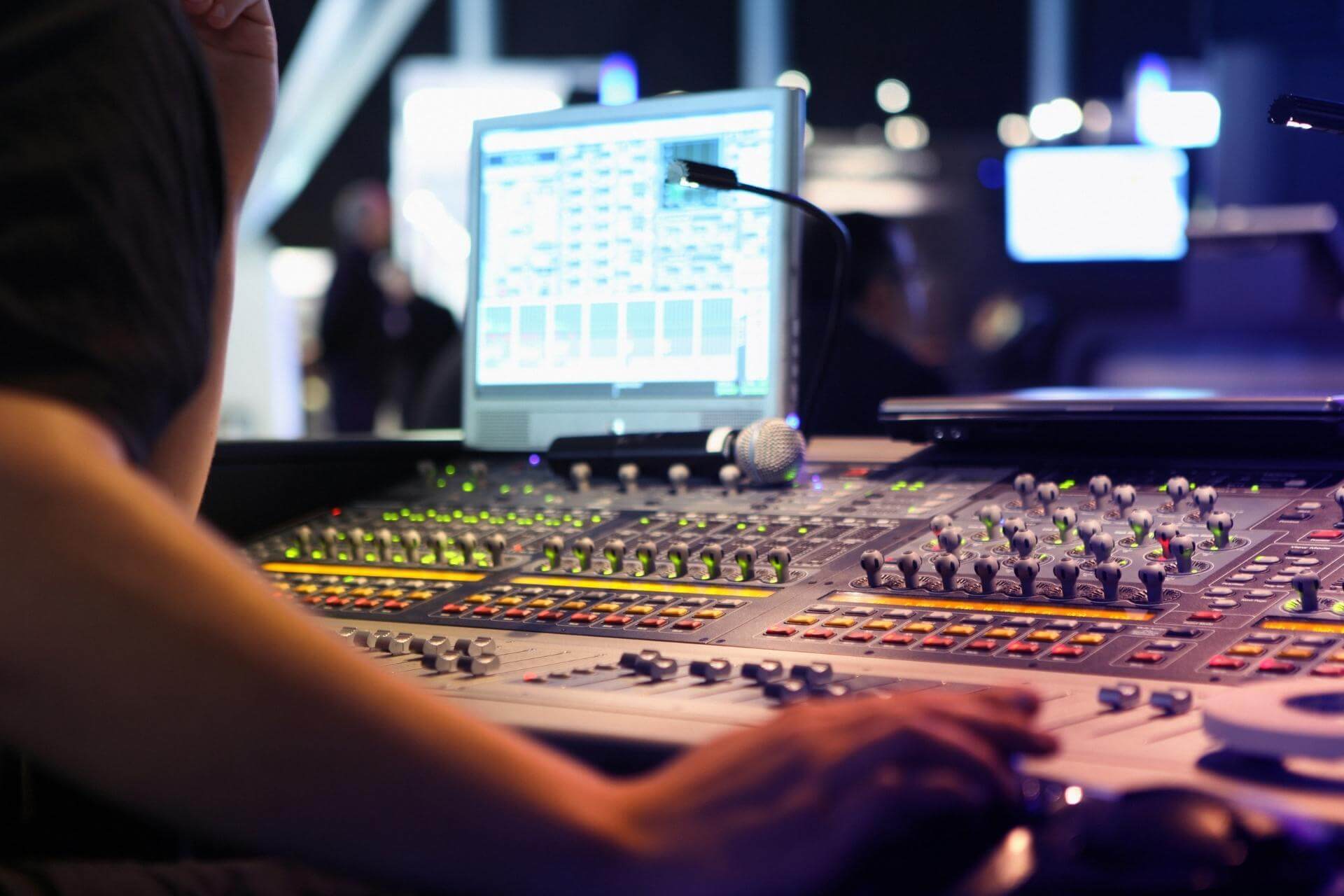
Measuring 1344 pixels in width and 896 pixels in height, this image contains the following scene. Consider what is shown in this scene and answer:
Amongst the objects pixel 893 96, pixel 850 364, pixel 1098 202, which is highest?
pixel 893 96

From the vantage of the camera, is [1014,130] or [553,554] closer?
[553,554]

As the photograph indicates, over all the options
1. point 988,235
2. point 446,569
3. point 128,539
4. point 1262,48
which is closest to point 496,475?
point 446,569

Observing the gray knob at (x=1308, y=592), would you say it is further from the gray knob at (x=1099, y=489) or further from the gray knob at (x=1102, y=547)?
the gray knob at (x=1099, y=489)

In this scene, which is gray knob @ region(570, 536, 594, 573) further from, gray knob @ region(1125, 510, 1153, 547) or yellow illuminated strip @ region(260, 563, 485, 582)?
gray knob @ region(1125, 510, 1153, 547)

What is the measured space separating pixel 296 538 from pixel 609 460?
408mm

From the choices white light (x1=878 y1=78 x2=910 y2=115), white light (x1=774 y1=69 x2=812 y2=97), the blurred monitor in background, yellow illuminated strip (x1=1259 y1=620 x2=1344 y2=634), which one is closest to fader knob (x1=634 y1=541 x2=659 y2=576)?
yellow illuminated strip (x1=1259 y1=620 x2=1344 y2=634)

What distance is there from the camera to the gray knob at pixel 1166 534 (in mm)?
1132

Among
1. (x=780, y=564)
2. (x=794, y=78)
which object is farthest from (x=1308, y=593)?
(x=794, y=78)

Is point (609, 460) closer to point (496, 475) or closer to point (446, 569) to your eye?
point (496, 475)

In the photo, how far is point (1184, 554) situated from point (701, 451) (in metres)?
0.70

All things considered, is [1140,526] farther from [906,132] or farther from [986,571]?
[906,132]

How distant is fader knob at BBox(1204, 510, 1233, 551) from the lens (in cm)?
114

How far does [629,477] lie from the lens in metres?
1.70

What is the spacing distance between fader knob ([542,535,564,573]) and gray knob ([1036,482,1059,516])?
0.49 metres
